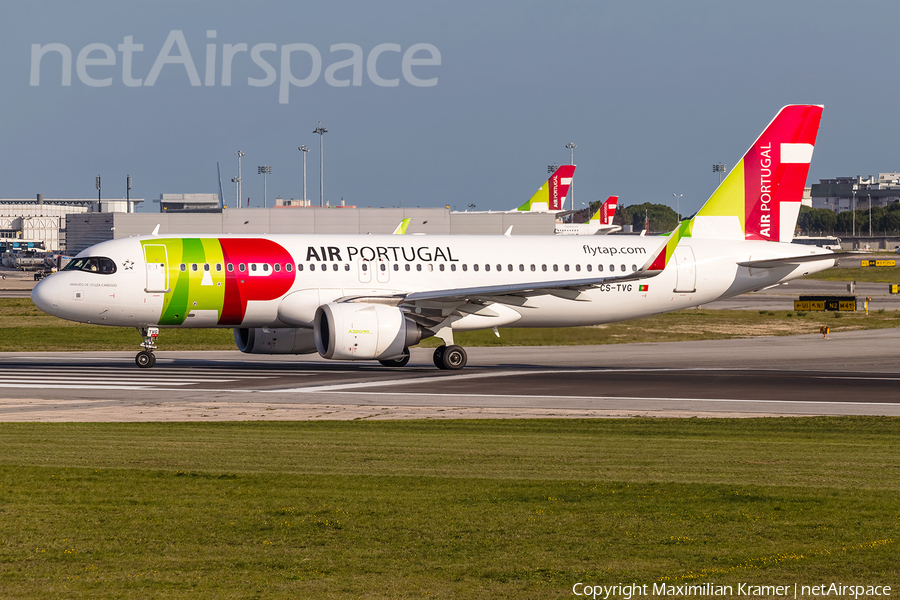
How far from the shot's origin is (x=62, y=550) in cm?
1019

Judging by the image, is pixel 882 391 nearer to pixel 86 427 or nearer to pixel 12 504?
pixel 86 427

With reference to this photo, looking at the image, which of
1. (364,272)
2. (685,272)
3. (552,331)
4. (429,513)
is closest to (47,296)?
(364,272)

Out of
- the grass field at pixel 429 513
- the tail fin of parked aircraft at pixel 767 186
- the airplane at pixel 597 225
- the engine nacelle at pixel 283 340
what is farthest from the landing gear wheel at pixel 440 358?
the airplane at pixel 597 225

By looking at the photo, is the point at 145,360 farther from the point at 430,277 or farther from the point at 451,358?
the point at 451,358

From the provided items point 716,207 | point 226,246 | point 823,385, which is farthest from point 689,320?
point 226,246

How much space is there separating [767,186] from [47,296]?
82.4ft

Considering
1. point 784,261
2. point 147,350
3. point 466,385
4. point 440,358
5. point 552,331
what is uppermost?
point 784,261

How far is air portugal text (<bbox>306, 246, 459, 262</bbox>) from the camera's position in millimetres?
34188

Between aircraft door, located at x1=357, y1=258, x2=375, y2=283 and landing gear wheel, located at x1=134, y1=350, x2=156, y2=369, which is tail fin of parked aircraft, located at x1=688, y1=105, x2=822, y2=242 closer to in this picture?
aircraft door, located at x1=357, y1=258, x2=375, y2=283

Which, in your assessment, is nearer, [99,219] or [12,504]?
[12,504]

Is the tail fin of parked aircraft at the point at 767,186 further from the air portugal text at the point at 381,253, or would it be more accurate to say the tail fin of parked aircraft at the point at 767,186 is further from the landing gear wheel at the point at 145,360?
the landing gear wheel at the point at 145,360

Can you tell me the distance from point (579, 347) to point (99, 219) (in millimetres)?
98991

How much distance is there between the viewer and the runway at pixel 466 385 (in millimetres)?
23719

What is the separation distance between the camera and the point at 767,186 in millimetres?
38812
